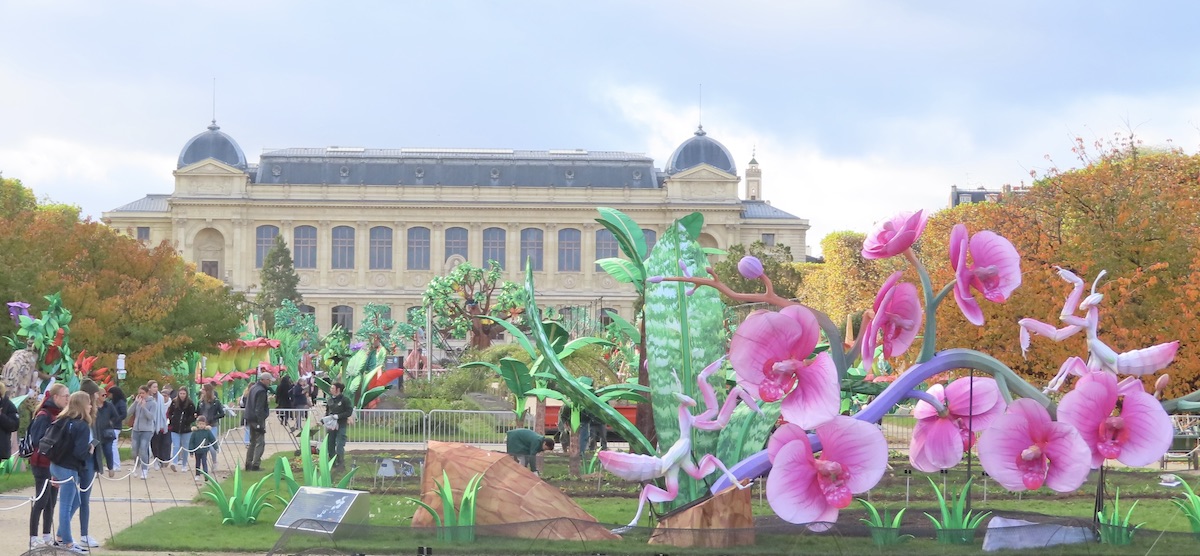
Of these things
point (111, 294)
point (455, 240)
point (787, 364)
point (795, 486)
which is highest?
point (455, 240)

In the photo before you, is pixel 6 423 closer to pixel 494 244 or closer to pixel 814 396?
pixel 814 396

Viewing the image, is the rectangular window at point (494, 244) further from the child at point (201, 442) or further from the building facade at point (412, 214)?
the child at point (201, 442)

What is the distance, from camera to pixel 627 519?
1294 cm

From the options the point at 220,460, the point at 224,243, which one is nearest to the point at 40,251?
the point at 220,460

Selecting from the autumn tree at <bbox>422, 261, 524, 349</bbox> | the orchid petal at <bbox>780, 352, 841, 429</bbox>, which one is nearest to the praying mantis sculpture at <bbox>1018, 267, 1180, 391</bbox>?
the orchid petal at <bbox>780, 352, 841, 429</bbox>

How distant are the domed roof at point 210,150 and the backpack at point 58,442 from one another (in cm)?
7114

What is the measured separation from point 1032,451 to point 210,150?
7535cm

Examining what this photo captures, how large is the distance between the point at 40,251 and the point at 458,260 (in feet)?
158

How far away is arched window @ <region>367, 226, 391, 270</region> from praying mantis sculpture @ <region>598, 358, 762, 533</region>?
71837 mm

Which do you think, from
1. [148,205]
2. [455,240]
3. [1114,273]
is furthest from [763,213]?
[1114,273]

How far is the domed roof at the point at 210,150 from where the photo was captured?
79.8m

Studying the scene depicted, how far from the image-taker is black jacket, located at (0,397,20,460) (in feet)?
41.0

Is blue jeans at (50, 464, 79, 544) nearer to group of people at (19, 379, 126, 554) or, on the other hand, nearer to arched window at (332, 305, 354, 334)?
group of people at (19, 379, 126, 554)

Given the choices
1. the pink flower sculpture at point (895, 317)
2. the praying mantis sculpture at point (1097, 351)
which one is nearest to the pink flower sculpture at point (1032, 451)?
the praying mantis sculpture at point (1097, 351)
